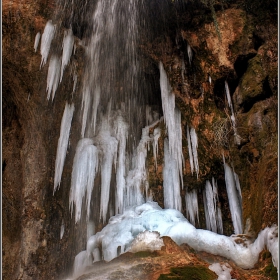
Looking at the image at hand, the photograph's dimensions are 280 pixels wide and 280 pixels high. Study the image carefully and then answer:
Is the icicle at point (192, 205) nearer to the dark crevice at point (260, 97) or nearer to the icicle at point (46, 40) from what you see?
the dark crevice at point (260, 97)

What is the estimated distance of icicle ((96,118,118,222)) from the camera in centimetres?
901

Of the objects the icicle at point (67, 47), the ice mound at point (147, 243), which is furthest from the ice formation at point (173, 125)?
the ice mound at point (147, 243)

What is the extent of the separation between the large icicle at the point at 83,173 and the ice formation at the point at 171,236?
1.39 m

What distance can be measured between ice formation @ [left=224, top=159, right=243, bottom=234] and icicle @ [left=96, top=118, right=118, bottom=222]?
11.7 feet

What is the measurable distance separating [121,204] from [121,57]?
470cm

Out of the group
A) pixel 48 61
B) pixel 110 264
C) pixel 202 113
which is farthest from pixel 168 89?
pixel 110 264

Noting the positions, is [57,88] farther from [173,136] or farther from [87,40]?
[173,136]

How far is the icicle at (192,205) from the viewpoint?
8.38m

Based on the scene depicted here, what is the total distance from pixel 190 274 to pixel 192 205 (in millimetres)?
4403

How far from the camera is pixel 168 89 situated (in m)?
8.89

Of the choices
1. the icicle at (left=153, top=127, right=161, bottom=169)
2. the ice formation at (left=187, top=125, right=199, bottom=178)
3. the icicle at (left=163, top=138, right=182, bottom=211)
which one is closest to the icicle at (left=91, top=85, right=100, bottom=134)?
the icicle at (left=153, top=127, right=161, bottom=169)

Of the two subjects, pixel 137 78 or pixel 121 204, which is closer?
pixel 121 204

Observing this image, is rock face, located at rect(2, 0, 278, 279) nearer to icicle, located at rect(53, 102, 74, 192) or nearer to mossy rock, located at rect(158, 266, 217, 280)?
icicle, located at rect(53, 102, 74, 192)

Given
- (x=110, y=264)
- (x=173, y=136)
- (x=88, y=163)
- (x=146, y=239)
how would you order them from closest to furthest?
(x=110, y=264) → (x=146, y=239) → (x=173, y=136) → (x=88, y=163)
